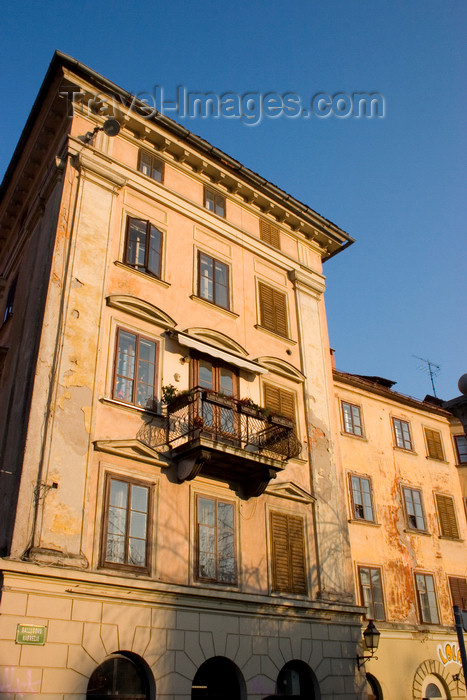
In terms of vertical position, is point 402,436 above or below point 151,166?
below

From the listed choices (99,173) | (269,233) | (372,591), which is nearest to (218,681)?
(372,591)

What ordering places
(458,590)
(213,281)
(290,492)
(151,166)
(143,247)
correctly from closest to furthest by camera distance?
(290,492), (143,247), (213,281), (151,166), (458,590)

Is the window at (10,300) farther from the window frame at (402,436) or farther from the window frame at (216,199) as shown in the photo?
the window frame at (402,436)

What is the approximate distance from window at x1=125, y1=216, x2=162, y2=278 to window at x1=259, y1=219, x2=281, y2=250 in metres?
4.77

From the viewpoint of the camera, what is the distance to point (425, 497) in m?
24.8

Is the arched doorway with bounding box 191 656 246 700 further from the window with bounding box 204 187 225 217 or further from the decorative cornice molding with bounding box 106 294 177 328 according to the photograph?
the window with bounding box 204 187 225 217

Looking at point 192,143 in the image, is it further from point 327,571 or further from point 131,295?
point 327,571

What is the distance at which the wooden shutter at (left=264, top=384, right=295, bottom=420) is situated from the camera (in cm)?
1883

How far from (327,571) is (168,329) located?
7.76 m

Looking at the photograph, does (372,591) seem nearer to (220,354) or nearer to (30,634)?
(220,354)

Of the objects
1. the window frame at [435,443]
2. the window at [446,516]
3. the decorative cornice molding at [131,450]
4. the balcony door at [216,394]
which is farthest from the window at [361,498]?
the decorative cornice molding at [131,450]

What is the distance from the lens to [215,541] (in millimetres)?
15500

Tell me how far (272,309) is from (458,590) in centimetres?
1241

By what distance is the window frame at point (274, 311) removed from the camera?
66.8 feet
